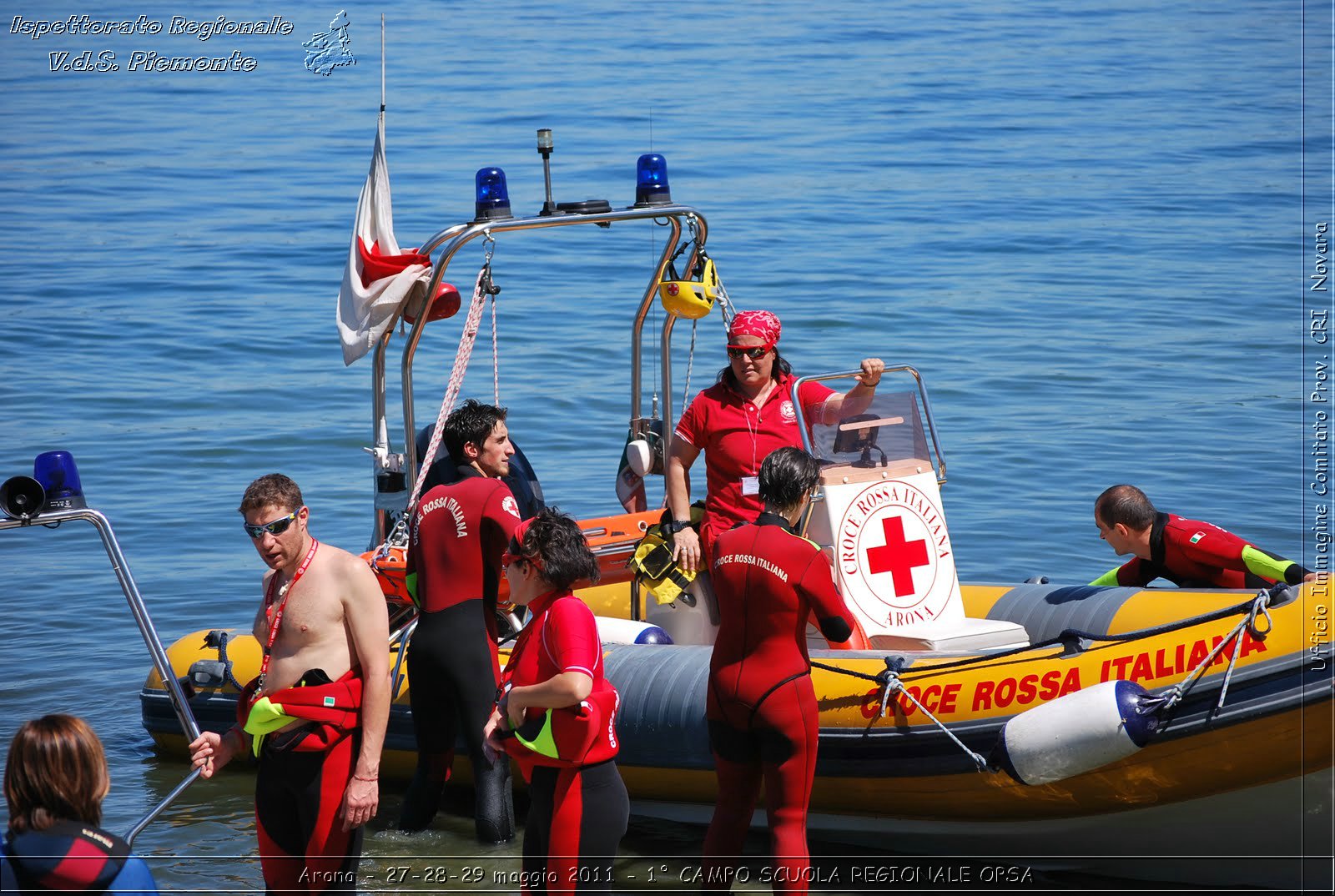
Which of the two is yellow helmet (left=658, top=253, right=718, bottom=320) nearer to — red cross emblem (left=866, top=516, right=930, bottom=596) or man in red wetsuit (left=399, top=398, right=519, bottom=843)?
red cross emblem (left=866, top=516, right=930, bottom=596)

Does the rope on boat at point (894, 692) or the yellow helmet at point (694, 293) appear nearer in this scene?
the rope on boat at point (894, 692)

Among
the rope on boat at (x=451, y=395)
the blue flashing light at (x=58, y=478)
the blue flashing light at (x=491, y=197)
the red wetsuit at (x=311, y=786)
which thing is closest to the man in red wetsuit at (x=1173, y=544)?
the rope on boat at (x=451, y=395)

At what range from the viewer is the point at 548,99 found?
23.4 meters

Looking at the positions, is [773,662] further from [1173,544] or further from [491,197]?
[491,197]

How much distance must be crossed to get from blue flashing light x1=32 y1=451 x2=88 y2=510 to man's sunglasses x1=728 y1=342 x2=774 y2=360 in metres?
2.10

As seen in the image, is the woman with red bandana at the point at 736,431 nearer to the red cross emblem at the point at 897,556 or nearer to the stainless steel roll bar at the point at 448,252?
the red cross emblem at the point at 897,556

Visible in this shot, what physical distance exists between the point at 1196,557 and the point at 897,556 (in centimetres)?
98

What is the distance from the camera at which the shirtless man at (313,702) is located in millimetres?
3682

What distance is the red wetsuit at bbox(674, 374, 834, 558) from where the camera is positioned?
5301 millimetres

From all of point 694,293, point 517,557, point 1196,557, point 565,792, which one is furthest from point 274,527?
point 1196,557

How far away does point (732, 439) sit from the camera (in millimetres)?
5312

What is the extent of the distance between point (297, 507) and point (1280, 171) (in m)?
19.3

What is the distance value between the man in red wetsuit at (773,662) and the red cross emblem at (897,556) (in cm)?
130

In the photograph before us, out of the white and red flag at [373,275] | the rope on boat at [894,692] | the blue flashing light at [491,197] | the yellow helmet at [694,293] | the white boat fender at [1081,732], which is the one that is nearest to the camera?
the white boat fender at [1081,732]
